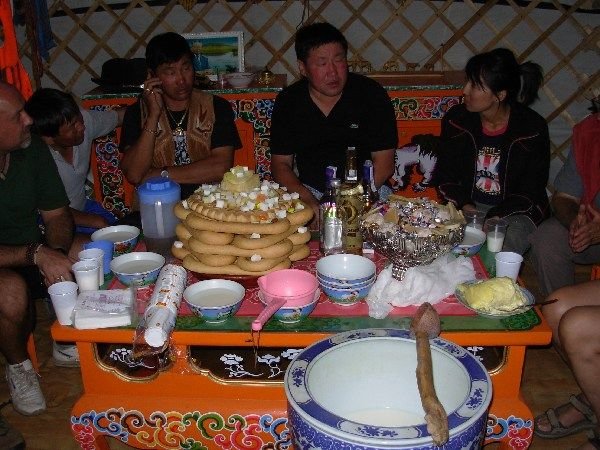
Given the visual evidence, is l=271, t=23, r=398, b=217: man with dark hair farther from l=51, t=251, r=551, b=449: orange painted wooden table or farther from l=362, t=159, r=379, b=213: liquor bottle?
l=51, t=251, r=551, b=449: orange painted wooden table

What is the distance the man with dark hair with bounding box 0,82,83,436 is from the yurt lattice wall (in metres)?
1.66

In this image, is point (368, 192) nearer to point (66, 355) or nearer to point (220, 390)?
point (220, 390)

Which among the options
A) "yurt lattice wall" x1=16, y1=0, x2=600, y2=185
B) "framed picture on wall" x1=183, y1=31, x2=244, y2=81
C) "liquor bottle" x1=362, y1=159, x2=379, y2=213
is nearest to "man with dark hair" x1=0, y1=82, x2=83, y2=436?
"liquor bottle" x1=362, y1=159, x2=379, y2=213

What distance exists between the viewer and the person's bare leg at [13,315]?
1751 millimetres

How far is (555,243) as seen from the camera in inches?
81.4

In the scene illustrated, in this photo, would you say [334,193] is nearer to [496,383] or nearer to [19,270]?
[496,383]

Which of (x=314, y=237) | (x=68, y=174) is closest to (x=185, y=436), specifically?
(x=314, y=237)

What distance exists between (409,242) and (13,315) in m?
1.16

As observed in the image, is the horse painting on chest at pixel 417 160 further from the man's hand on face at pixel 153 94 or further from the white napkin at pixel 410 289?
the white napkin at pixel 410 289

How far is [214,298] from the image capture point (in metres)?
1.40

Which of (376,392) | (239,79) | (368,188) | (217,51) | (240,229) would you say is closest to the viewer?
(376,392)

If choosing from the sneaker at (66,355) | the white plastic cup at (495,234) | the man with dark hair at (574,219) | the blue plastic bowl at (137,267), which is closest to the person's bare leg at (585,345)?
the white plastic cup at (495,234)

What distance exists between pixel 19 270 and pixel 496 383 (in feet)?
4.74

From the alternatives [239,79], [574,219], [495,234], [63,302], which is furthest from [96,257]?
[239,79]
